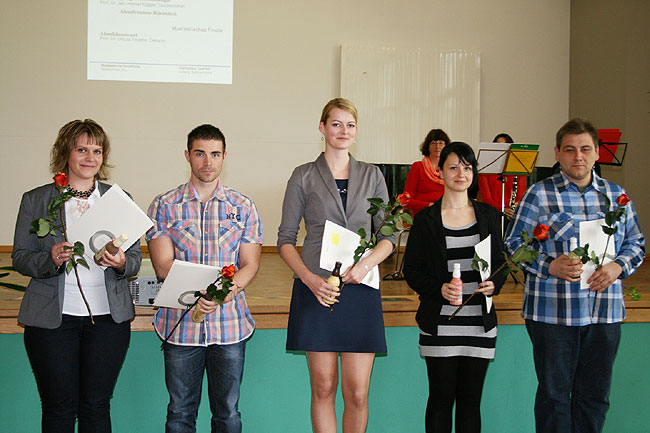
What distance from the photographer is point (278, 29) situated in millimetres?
6969

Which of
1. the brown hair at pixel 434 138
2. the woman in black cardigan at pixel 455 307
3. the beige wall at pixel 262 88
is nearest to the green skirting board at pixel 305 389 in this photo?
the woman in black cardigan at pixel 455 307

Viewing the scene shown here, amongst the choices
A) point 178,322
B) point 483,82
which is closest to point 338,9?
point 483,82

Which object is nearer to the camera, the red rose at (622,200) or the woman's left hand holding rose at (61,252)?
the woman's left hand holding rose at (61,252)

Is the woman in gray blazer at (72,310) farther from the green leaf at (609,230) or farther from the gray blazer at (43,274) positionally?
the green leaf at (609,230)

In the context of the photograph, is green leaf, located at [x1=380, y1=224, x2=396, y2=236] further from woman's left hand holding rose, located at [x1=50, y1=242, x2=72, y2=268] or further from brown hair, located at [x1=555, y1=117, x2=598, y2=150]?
woman's left hand holding rose, located at [x1=50, y1=242, x2=72, y2=268]

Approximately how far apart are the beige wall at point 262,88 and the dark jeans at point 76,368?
193 inches

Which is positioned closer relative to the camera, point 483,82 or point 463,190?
point 463,190

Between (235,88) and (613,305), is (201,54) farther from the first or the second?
(613,305)

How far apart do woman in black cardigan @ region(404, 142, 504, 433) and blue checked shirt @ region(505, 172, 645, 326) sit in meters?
0.18

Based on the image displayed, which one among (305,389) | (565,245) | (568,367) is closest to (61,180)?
(305,389)

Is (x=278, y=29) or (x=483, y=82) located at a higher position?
(x=278, y=29)

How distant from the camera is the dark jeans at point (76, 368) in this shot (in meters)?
Answer: 2.11

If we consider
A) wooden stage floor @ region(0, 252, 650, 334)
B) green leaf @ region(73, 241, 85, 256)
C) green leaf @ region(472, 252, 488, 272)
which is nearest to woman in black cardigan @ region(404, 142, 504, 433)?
green leaf @ region(472, 252, 488, 272)

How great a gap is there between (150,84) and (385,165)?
2.77 m
